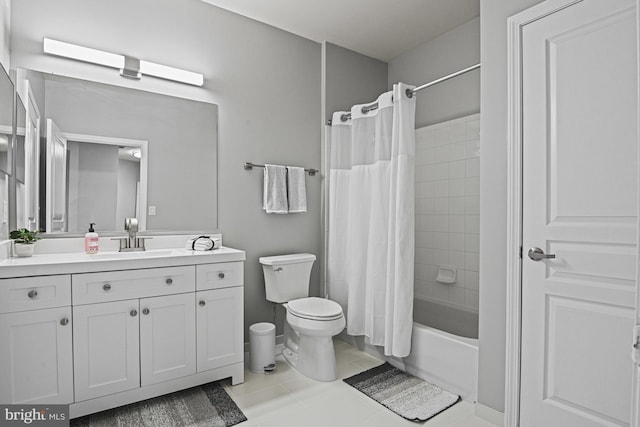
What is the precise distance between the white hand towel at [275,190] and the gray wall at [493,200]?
60.4 inches

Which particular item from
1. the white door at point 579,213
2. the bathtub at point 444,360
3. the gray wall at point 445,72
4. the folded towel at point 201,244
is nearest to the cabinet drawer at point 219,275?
the folded towel at point 201,244

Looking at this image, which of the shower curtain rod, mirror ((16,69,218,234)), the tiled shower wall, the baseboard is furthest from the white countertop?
the tiled shower wall

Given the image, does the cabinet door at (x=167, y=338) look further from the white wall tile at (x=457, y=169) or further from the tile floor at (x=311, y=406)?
the white wall tile at (x=457, y=169)

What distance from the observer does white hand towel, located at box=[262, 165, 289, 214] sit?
9.36ft

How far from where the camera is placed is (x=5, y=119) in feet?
5.74

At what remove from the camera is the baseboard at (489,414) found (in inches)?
72.9

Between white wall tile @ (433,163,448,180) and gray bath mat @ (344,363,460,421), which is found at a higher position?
white wall tile @ (433,163,448,180)

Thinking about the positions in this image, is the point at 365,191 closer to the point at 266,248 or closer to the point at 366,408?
the point at 266,248

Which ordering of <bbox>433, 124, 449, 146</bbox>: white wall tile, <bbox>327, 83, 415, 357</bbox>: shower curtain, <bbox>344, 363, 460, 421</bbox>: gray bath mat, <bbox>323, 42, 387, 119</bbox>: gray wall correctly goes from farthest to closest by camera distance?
1. <bbox>323, 42, 387, 119</bbox>: gray wall
2. <bbox>433, 124, 449, 146</bbox>: white wall tile
3. <bbox>327, 83, 415, 357</bbox>: shower curtain
4. <bbox>344, 363, 460, 421</bbox>: gray bath mat

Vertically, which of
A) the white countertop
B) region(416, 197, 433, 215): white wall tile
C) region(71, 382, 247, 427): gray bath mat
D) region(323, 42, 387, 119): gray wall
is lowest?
region(71, 382, 247, 427): gray bath mat

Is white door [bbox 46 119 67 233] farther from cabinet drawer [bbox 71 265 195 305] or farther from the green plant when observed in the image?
cabinet drawer [bbox 71 265 195 305]

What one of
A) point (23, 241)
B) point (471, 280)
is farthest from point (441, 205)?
point (23, 241)

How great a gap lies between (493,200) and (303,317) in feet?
4.51

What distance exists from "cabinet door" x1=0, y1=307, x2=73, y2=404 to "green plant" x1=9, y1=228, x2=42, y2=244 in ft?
1.47
